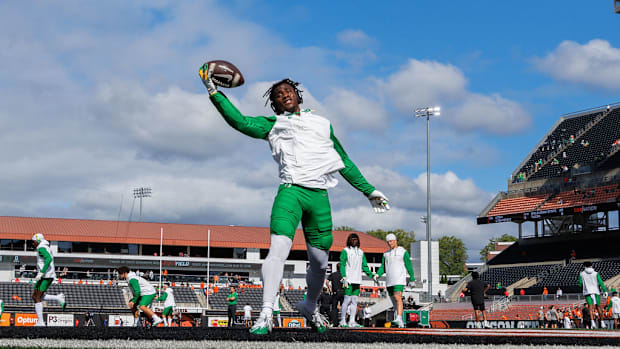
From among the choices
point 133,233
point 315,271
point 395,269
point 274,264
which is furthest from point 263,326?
point 133,233

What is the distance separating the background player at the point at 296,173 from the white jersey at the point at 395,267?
5850 millimetres

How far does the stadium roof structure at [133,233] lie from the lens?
6612 cm

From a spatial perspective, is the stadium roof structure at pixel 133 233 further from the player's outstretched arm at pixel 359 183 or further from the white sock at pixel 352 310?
the player's outstretched arm at pixel 359 183

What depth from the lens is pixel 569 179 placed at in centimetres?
4881

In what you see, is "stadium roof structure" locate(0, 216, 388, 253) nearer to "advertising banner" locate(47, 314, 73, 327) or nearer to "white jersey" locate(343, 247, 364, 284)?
"advertising banner" locate(47, 314, 73, 327)

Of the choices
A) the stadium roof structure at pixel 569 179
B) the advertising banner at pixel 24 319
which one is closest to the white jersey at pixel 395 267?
the advertising banner at pixel 24 319

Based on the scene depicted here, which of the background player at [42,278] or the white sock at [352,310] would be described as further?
the white sock at [352,310]

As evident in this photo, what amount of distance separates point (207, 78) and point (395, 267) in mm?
7302

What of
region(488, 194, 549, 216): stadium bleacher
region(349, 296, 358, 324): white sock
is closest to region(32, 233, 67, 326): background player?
region(349, 296, 358, 324): white sock

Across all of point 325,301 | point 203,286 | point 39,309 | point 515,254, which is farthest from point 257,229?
point 39,309

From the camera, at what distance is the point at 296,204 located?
20.5 feet

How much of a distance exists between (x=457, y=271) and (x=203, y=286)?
211ft

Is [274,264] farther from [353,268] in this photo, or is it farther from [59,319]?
[59,319]

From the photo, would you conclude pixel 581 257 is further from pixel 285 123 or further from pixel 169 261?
pixel 285 123
